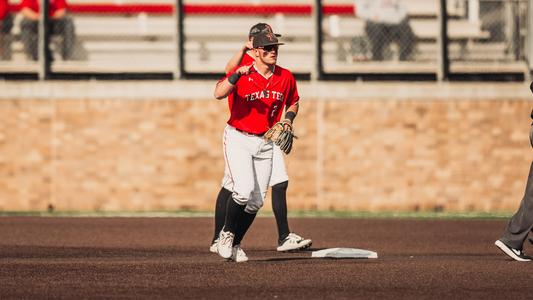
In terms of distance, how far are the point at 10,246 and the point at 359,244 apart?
381cm

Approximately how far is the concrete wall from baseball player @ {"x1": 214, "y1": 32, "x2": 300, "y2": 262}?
7686 mm

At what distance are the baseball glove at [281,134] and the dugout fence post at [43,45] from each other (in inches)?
352

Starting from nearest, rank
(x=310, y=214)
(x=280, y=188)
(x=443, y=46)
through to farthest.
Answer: (x=280, y=188), (x=310, y=214), (x=443, y=46)

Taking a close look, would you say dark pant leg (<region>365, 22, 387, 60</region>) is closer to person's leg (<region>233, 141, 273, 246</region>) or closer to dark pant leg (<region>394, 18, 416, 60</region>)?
dark pant leg (<region>394, 18, 416, 60</region>)

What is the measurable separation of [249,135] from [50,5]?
926 centimetres

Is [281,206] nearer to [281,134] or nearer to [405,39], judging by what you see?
[281,134]

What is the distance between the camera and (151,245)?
14719mm

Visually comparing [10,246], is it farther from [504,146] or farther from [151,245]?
[504,146]

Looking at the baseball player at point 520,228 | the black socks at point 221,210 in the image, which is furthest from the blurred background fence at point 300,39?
the baseball player at point 520,228

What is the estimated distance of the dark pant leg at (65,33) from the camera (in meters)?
21.0

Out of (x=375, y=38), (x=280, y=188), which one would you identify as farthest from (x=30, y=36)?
(x=280, y=188)

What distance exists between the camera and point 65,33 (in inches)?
827

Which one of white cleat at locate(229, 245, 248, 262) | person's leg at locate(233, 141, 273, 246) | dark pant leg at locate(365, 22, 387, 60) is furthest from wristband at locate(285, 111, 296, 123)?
dark pant leg at locate(365, 22, 387, 60)

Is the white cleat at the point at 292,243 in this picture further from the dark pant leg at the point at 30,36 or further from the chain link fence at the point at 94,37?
the dark pant leg at the point at 30,36
